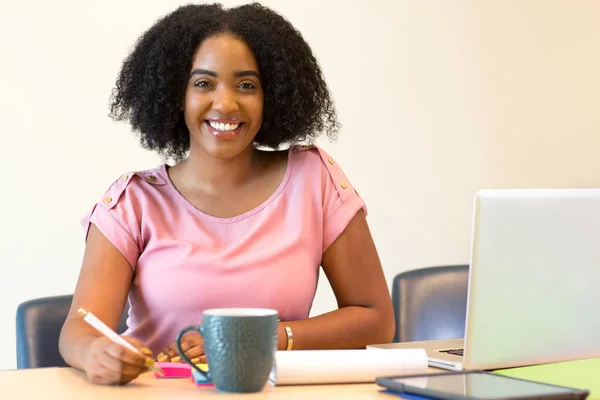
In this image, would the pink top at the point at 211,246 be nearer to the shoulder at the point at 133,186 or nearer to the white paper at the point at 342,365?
the shoulder at the point at 133,186

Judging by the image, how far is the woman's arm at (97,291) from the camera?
1.58 meters

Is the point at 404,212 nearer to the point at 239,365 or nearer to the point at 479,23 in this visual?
the point at 479,23

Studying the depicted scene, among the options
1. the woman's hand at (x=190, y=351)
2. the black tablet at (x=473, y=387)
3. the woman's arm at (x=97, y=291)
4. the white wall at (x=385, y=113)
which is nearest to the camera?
the black tablet at (x=473, y=387)

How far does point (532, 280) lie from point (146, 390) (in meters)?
0.63

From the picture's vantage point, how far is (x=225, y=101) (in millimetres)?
1862

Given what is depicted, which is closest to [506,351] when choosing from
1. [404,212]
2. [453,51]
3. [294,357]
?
[294,357]

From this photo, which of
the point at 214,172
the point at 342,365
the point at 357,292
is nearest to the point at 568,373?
the point at 342,365

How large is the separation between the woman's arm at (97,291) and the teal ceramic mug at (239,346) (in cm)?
39

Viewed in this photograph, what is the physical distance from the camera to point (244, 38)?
1964 mm

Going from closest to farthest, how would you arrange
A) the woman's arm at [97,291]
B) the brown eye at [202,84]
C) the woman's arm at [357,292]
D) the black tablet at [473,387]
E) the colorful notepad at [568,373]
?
the black tablet at [473,387] < the colorful notepad at [568,373] < the woman's arm at [97,291] < the woman's arm at [357,292] < the brown eye at [202,84]

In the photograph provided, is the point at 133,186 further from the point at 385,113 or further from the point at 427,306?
the point at 385,113

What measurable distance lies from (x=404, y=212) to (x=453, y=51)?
2.27 feet

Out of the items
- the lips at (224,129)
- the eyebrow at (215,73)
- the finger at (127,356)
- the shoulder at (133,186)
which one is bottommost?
the finger at (127,356)

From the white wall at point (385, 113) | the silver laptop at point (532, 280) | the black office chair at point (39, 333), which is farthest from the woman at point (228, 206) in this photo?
the white wall at point (385, 113)
